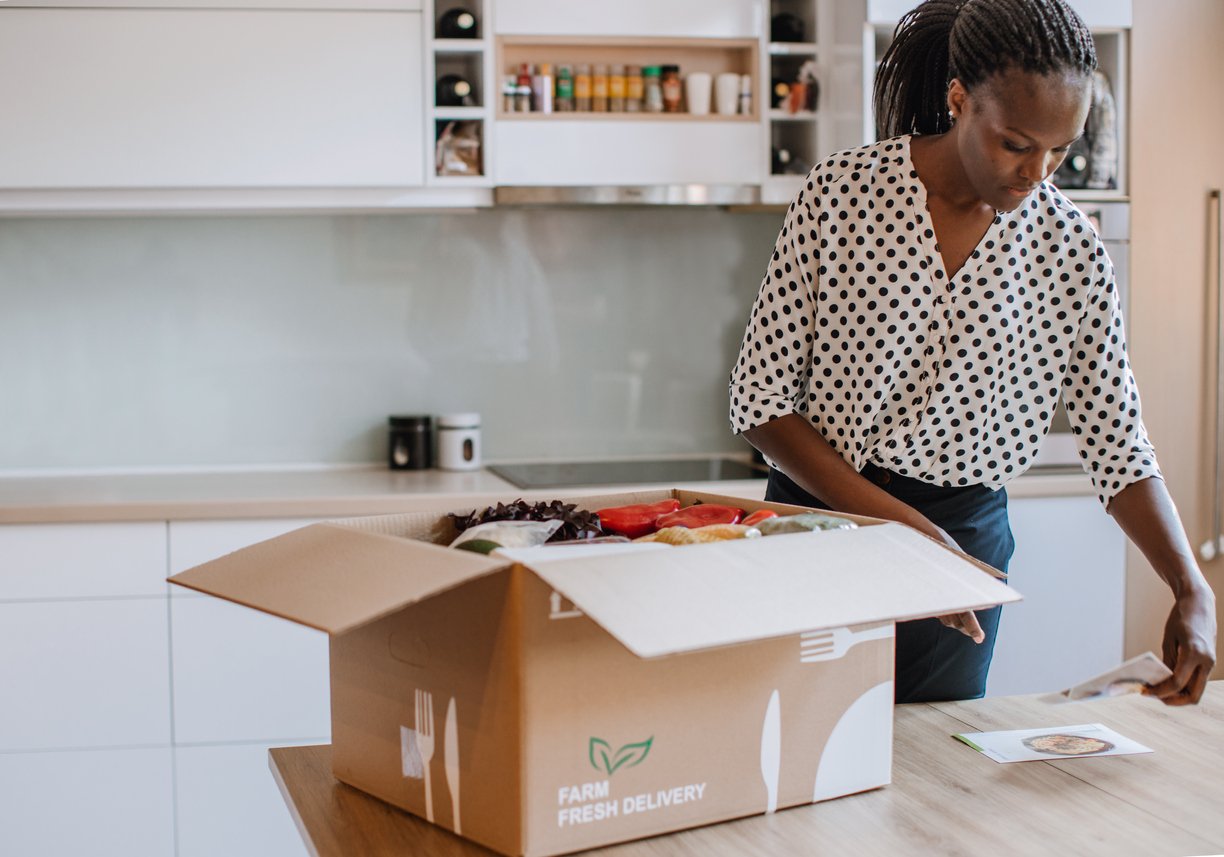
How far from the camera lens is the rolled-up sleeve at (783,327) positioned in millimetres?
1346

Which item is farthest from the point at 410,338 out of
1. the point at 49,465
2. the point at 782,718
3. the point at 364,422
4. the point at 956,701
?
the point at 782,718

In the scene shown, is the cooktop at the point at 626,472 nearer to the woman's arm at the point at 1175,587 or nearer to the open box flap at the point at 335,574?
the woman's arm at the point at 1175,587

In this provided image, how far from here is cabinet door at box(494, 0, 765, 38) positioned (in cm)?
257

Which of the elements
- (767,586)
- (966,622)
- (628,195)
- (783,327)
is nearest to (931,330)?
(783,327)

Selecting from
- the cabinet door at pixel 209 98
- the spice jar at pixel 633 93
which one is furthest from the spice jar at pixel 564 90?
the cabinet door at pixel 209 98

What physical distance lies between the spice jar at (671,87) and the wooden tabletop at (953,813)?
6.13 feet

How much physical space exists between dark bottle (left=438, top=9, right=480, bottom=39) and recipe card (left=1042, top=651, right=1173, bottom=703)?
2.04m

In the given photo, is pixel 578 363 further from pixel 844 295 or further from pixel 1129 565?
pixel 844 295

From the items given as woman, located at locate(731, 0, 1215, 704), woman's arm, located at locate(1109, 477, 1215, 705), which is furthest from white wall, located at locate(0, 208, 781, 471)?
woman's arm, located at locate(1109, 477, 1215, 705)

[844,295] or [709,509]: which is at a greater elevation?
[844,295]

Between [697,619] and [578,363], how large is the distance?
7.43 ft

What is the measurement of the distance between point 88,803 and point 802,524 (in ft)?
6.27

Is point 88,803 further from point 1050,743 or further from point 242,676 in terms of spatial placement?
point 1050,743

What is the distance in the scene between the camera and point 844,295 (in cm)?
134
